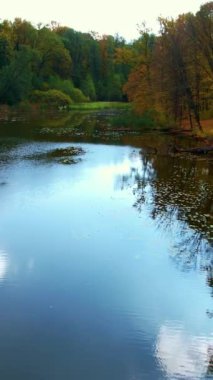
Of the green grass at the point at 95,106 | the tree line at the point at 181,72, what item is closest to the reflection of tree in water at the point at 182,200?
the tree line at the point at 181,72

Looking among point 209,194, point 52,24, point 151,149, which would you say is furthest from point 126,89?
point 52,24

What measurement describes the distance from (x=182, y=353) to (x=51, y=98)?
89562 millimetres

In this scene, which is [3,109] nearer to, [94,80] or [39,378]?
[94,80]

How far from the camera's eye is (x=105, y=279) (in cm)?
1205

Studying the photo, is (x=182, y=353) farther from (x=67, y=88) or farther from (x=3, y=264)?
(x=67, y=88)

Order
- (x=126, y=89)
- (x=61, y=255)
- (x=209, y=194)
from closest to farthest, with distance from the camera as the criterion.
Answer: (x=61, y=255) < (x=209, y=194) < (x=126, y=89)

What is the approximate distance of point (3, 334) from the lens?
366 inches

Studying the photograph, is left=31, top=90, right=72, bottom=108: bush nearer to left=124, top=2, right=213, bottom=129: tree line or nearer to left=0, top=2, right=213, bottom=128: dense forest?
left=0, top=2, right=213, bottom=128: dense forest

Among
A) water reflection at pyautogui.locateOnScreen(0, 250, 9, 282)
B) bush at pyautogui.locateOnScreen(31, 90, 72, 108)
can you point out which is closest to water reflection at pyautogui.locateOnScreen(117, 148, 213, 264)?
water reflection at pyautogui.locateOnScreen(0, 250, 9, 282)

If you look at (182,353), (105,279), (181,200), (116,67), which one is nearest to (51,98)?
(116,67)

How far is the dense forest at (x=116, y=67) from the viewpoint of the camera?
44.6m

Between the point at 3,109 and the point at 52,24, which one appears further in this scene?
the point at 52,24

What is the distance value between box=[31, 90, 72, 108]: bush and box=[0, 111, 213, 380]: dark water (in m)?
71.6

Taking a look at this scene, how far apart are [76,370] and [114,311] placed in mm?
2320
